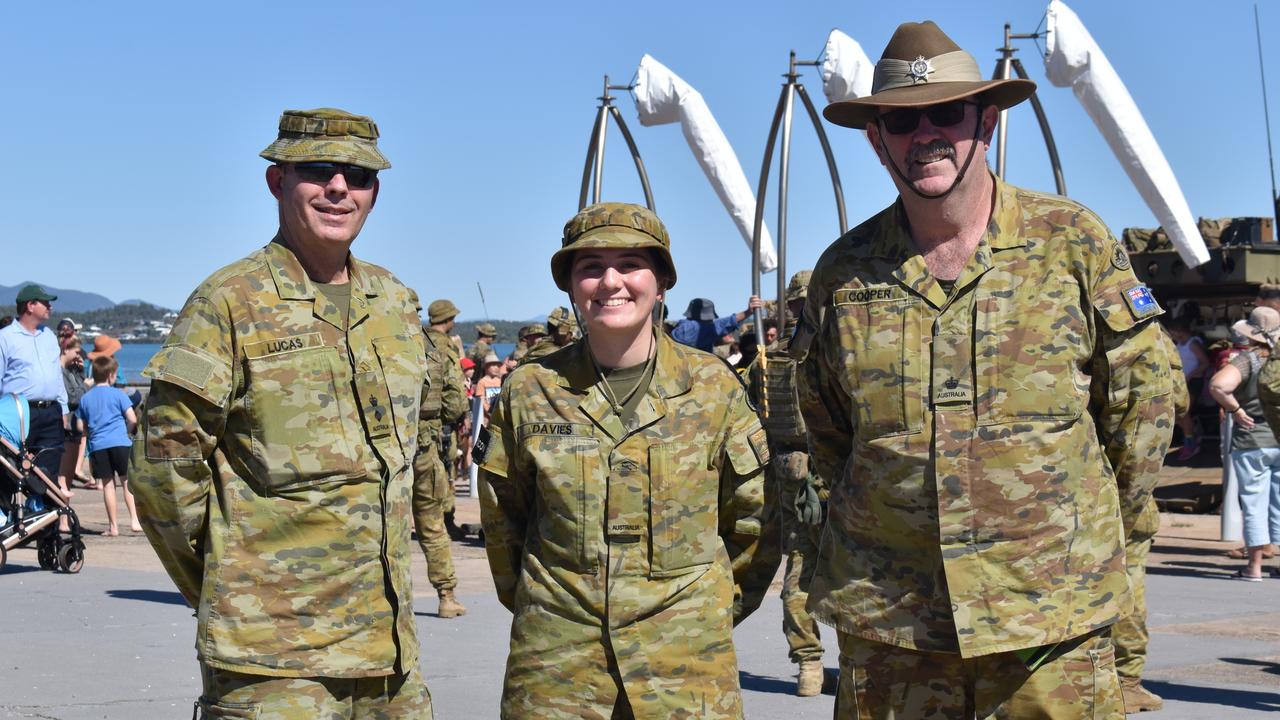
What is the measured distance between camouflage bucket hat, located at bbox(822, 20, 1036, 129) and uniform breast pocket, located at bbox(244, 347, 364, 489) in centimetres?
159

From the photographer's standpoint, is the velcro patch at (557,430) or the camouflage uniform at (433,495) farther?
the camouflage uniform at (433,495)

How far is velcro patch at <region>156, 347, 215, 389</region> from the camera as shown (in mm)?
4387

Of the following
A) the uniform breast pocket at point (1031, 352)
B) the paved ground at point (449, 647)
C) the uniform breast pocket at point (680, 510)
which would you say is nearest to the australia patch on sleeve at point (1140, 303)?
the uniform breast pocket at point (1031, 352)

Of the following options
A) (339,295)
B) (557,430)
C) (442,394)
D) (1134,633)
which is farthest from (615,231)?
(442,394)

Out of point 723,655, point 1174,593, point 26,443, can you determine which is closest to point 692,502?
point 723,655

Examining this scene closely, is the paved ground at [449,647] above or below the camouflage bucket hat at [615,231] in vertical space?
below

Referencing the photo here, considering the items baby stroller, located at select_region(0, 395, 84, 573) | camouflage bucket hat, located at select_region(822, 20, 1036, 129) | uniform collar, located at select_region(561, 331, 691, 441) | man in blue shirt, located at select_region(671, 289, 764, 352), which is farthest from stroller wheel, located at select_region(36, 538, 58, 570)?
camouflage bucket hat, located at select_region(822, 20, 1036, 129)

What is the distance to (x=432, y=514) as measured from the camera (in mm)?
A: 10867

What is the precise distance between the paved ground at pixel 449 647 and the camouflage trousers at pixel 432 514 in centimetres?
32

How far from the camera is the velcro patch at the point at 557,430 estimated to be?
459cm

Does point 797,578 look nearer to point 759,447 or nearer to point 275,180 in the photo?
point 759,447

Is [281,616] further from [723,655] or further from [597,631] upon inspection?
[723,655]

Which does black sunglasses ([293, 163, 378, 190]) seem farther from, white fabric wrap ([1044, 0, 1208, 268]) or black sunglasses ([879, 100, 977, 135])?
white fabric wrap ([1044, 0, 1208, 268])

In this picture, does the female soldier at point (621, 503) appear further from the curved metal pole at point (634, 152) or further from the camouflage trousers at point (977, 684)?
the curved metal pole at point (634, 152)
